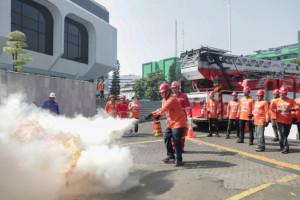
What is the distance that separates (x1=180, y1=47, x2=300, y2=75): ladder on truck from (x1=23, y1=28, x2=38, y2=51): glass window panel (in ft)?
75.7

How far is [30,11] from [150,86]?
2784 cm

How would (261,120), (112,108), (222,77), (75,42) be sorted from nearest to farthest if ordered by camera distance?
(261,120)
(112,108)
(222,77)
(75,42)

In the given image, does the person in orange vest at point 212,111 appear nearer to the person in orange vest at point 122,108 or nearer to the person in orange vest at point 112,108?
the person in orange vest at point 122,108

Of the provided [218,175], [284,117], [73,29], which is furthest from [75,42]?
[218,175]

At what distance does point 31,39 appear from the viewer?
2984 cm

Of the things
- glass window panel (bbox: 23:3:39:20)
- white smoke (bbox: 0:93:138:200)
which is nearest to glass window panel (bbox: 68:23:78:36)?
glass window panel (bbox: 23:3:39:20)

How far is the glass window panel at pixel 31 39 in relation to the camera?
29.3 metres

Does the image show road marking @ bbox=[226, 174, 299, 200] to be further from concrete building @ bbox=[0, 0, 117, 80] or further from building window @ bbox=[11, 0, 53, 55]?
building window @ bbox=[11, 0, 53, 55]

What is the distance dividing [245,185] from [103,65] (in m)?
39.3

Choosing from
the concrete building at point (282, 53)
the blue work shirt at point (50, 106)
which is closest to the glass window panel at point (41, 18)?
the blue work shirt at point (50, 106)

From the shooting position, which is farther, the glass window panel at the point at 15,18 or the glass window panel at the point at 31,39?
the glass window panel at the point at 31,39

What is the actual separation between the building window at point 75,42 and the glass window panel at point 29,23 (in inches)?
218

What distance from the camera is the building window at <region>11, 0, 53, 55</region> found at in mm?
28094

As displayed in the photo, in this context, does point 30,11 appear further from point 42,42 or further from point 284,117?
point 284,117
